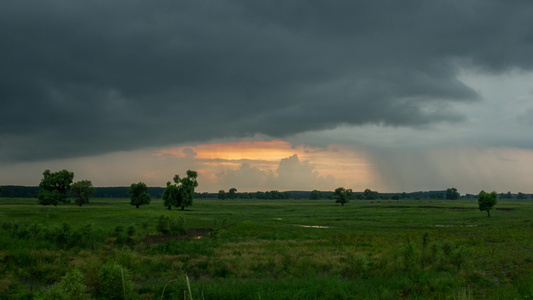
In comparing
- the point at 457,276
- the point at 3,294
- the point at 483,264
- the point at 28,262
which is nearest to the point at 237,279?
the point at 3,294

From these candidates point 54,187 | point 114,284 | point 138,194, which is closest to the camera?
point 114,284

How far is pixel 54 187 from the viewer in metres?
103

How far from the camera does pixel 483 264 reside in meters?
23.3

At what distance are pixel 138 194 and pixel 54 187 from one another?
24.0 m

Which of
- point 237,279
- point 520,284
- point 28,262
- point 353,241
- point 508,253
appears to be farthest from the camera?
point 353,241

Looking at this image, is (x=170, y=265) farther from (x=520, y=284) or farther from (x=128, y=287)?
(x=520, y=284)

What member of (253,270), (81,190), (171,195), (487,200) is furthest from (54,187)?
(487,200)

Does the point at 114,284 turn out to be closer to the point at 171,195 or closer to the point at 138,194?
the point at 171,195

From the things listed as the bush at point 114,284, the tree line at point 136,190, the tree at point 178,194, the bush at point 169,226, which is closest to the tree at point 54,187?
the tree line at point 136,190

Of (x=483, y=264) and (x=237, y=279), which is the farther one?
(x=483, y=264)

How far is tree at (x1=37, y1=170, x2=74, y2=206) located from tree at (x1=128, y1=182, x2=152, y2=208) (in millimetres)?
18477

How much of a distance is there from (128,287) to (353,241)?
26.2 m

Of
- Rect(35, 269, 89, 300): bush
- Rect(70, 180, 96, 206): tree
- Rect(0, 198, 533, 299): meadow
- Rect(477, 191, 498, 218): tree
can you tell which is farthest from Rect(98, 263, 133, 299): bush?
Rect(70, 180, 96, 206): tree

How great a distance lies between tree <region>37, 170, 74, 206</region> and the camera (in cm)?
9721
